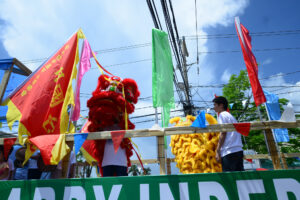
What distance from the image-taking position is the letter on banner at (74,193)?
1.71 meters

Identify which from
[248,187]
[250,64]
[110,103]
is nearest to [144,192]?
[248,187]

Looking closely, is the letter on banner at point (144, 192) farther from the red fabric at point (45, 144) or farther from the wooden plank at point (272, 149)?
the wooden plank at point (272, 149)

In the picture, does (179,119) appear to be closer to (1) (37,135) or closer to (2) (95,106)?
(2) (95,106)

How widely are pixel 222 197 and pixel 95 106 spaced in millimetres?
1710

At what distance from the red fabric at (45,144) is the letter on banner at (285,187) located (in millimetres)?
1994

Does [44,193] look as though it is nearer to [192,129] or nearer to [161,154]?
[161,154]

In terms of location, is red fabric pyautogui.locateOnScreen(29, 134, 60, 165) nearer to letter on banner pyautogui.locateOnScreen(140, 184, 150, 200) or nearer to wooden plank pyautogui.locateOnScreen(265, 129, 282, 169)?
letter on banner pyautogui.locateOnScreen(140, 184, 150, 200)

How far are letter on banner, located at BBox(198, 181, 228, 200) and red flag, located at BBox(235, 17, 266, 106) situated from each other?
1117mm

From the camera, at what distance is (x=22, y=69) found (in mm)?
3006

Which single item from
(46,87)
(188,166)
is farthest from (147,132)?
(188,166)

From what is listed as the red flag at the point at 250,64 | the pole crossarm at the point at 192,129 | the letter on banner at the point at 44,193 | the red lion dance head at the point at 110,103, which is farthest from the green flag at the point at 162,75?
the letter on banner at the point at 44,193

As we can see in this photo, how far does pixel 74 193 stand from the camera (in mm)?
1726

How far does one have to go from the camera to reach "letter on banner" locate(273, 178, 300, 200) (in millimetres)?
1469

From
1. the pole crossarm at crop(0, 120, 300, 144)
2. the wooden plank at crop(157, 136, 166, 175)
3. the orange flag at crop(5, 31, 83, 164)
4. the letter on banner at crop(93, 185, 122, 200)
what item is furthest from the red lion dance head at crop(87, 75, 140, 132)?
the letter on banner at crop(93, 185, 122, 200)
